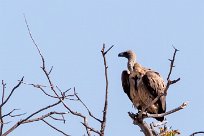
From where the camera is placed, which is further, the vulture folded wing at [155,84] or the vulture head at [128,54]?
the vulture head at [128,54]

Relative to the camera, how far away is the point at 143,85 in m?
10.8

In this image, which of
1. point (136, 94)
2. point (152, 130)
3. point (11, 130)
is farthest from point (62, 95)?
point (136, 94)

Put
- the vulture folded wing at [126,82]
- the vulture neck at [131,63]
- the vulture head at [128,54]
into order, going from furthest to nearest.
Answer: the vulture head at [128,54] < the vulture neck at [131,63] < the vulture folded wing at [126,82]

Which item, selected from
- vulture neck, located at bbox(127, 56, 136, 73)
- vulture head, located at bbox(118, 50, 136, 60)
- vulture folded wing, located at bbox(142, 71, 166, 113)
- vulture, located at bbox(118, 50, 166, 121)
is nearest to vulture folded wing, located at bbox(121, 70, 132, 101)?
vulture, located at bbox(118, 50, 166, 121)

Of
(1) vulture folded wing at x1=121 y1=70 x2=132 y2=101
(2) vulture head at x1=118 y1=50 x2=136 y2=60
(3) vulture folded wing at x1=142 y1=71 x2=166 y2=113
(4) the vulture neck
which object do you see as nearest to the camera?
(3) vulture folded wing at x1=142 y1=71 x2=166 y2=113

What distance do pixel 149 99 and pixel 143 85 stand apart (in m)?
0.30

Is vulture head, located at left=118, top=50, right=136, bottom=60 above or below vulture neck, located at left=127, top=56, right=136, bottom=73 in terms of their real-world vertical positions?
above

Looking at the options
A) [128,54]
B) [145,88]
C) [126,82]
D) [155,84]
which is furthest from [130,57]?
[155,84]

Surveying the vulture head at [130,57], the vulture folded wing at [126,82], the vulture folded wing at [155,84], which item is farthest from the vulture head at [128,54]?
the vulture folded wing at [155,84]

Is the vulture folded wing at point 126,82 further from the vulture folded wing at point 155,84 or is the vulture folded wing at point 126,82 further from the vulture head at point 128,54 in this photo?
the vulture head at point 128,54

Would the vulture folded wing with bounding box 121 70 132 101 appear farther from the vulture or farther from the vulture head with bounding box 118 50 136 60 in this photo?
the vulture head with bounding box 118 50 136 60

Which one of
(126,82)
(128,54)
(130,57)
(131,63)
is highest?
(128,54)

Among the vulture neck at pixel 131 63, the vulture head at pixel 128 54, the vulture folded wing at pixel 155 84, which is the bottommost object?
the vulture folded wing at pixel 155 84

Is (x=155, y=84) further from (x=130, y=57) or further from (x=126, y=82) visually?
(x=130, y=57)
